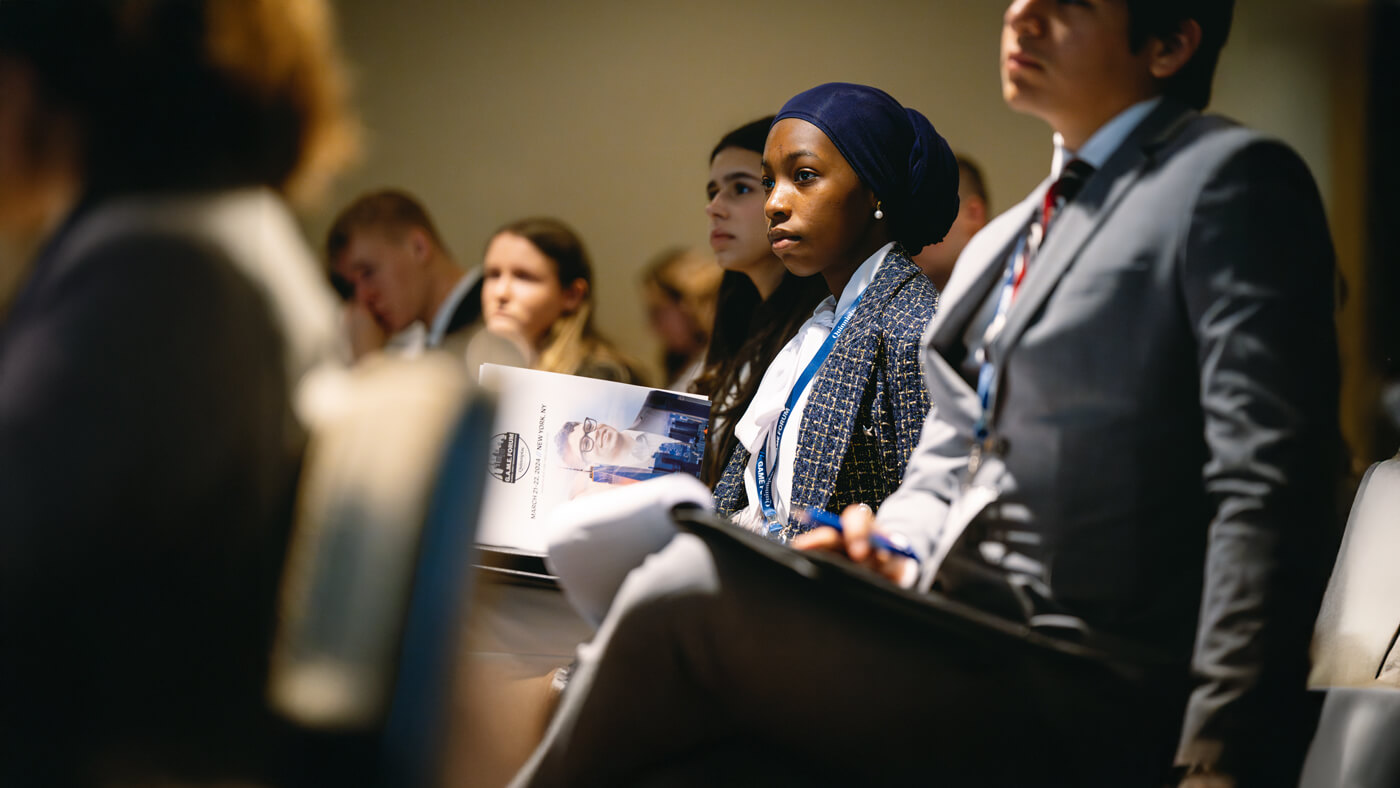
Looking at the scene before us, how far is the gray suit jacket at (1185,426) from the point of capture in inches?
43.0

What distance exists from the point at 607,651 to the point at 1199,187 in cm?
80

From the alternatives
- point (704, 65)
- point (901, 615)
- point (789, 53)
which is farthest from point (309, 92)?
point (704, 65)

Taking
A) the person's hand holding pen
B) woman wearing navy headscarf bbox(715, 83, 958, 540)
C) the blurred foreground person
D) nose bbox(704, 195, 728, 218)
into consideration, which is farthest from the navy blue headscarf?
the blurred foreground person

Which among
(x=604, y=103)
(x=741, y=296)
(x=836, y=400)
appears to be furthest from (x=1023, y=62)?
(x=604, y=103)

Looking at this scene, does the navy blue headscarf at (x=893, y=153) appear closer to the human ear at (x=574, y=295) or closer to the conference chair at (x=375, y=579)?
the conference chair at (x=375, y=579)

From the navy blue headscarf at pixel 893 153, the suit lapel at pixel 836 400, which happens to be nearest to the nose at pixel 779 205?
the navy blue headscarf at pixel 893 153

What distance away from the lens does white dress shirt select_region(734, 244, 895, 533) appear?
2006 millimetres

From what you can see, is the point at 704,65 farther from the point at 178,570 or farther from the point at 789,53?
the point at 178,570

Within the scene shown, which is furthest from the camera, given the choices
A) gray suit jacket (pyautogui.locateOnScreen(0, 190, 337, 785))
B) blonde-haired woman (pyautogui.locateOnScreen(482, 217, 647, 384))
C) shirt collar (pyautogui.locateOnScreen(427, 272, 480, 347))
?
blonde-haired woman (pyautogui.locateOnScreen(482, 217, 647, 384))

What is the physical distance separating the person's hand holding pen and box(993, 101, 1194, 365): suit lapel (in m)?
0.25

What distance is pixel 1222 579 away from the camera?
3.60 feet

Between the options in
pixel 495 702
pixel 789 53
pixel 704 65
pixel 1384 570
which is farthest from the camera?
pixel 704 65

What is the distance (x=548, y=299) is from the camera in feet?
12.2

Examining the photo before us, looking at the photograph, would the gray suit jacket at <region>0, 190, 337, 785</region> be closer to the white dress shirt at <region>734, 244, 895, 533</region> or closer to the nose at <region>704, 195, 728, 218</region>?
the white dress shirt at <region>734, 244, 895, 533</region>
